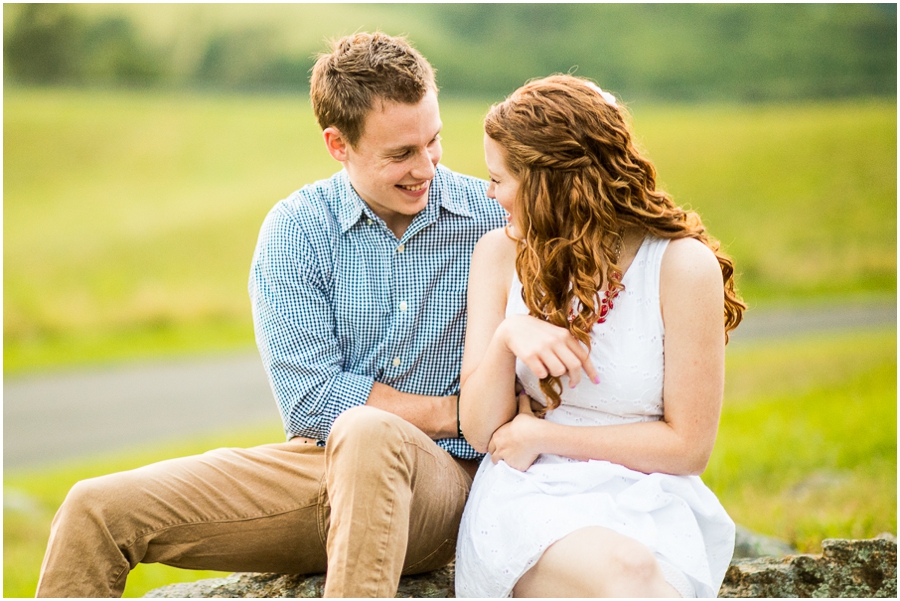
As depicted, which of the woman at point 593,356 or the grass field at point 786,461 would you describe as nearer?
the woman at point 593,356

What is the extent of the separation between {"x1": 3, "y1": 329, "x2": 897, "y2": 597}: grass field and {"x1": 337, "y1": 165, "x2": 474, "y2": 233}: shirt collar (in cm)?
190

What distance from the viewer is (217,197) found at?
18.0m

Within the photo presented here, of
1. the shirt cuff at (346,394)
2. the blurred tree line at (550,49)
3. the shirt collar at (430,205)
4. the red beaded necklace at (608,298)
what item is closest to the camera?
the red beaded necklace at (608,298)

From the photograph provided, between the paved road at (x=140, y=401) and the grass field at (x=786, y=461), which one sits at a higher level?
the grass field at (x=786, y=461)

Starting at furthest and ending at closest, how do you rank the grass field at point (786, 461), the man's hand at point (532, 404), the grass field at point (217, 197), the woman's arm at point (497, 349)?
the grass field at point (217, 197) → the grass field at point (786, 461) → the man's hand at point (532, 404) → the woman's arm at point (497, 349)

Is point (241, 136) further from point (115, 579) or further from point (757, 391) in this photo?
point (115, 579)

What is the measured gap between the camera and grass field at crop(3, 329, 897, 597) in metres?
4.35

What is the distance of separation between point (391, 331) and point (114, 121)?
17.9 metres

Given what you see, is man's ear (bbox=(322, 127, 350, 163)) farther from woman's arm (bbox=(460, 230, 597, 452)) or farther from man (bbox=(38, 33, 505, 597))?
woman's arm (bbox=(460, 230, 597, 452))

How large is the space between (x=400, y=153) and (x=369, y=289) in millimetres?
430

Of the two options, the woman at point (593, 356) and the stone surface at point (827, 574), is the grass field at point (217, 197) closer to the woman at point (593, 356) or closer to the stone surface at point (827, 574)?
the stone surface at point (827, 574)

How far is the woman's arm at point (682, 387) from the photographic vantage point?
214 centimetres

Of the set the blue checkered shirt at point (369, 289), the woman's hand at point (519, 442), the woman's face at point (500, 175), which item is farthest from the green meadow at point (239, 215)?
the woman's face at point (500, 175)

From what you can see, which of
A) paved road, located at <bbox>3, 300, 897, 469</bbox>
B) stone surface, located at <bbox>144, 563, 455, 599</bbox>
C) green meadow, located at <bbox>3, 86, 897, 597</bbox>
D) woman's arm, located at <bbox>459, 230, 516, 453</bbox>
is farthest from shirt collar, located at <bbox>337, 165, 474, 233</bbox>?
paved road, located at <bbox>3, 300, 897, 469</bbox>
